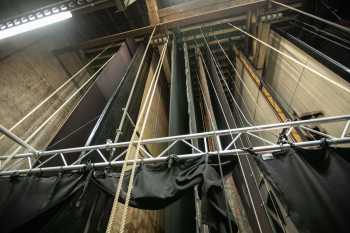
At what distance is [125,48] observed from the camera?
5281mm

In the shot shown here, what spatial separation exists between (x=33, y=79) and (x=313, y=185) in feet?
19.6

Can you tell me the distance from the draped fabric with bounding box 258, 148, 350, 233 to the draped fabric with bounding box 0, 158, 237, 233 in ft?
2.23

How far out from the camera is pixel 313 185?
6.78ft

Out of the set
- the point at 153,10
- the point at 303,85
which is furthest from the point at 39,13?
the point at 303,85

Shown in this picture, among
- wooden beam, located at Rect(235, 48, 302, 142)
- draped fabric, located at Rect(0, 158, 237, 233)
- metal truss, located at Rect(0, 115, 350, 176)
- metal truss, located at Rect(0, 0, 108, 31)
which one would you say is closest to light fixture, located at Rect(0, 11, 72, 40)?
metal truss, located at Rect(0, 0, 108, 31)

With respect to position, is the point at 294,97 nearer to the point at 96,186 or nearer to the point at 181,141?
the point at 181,141

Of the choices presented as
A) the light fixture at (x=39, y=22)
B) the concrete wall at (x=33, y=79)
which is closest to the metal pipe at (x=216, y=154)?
the concrete wall at (x=33, y=79)

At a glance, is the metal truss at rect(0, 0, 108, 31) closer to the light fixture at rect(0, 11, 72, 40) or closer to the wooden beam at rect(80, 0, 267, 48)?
the light fixture at rect(0, 11, 72, 40)

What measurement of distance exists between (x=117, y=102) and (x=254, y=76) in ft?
13.3

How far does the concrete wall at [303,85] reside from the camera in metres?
3.53

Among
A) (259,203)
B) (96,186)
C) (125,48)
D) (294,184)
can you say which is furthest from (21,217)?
(125,48)

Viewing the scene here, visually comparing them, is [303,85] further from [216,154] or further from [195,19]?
[216,154]

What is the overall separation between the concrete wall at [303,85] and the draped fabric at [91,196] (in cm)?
290

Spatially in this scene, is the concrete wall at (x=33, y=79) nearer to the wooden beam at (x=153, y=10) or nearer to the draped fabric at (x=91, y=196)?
the draped fabric at (x=91, y=196)
